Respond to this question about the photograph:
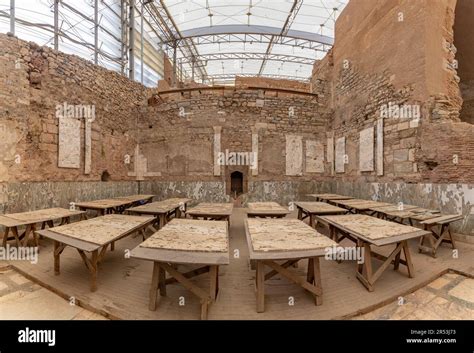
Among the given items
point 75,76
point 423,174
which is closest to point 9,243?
point 75,76

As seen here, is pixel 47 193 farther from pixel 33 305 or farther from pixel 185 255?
pixel 185 255

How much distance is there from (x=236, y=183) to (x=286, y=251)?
7086mm

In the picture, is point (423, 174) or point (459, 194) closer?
point (459, 194)

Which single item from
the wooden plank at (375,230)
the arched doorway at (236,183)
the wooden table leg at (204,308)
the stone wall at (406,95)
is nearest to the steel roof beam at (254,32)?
the stone wall at (406,95)

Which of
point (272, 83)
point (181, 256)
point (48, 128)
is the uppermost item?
point (272, 83)

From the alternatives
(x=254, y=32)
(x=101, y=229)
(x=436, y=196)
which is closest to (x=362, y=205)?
(x=436, y=196)

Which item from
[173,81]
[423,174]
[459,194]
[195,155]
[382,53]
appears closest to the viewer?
[459,194]

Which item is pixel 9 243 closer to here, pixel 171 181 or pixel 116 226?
pixel 116 226

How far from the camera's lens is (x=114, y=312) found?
7.38ft

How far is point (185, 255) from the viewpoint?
220 cm

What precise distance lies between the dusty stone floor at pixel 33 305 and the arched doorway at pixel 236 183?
22.6 feet

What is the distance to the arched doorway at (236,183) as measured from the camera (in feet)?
30.3

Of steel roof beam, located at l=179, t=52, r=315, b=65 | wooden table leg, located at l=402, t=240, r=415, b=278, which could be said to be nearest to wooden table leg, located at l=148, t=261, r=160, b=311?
wooden table leg, located at l=402, t=240, r=415, b=278

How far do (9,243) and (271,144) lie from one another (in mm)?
7853
